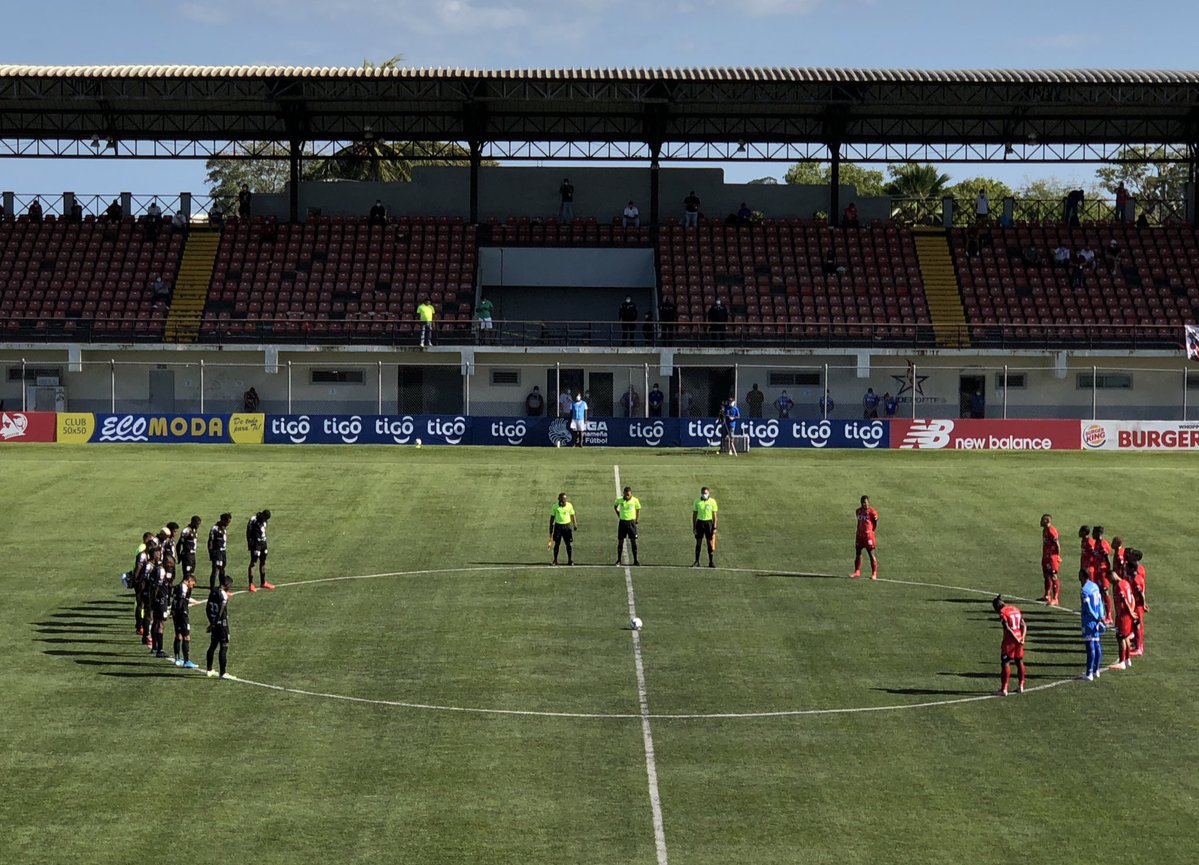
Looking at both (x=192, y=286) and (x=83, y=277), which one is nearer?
(x=192, y=286)

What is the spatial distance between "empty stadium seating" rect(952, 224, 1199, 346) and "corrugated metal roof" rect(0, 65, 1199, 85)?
803cm

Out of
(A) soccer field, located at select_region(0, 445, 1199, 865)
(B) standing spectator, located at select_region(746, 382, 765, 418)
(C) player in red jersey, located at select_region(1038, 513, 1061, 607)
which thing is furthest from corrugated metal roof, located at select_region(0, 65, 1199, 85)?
(C) player in red jersey, located at select_region(1038, 513, 1061, 607)

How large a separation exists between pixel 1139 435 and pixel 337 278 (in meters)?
32.7

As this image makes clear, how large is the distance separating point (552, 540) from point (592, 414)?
87.3 ft

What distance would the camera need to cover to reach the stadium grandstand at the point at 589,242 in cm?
6500

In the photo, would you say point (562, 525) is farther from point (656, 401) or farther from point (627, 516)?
point (656, 401)

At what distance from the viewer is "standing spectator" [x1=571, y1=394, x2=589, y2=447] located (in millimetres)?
58250

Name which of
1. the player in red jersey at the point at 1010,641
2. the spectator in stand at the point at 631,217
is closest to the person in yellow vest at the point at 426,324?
the spectator in stand at the point at 631,217

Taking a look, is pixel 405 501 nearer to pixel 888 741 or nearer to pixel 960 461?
pixel 960 461

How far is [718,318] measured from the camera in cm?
6606

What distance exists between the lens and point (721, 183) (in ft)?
251

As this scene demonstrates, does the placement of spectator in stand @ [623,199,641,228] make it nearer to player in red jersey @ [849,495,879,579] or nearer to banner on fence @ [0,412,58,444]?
banner on fence @ [0,412,58,444]

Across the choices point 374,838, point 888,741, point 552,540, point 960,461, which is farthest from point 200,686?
point 960,461

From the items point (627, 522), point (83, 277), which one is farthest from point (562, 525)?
point (83, 277)
